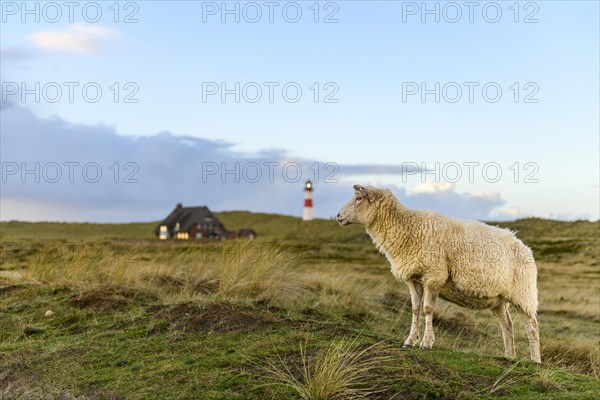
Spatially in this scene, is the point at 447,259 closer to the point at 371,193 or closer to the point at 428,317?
the point at 428,317

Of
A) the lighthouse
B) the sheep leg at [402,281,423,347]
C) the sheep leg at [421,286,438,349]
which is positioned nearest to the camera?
the sheep leg at [421,286,438,349]

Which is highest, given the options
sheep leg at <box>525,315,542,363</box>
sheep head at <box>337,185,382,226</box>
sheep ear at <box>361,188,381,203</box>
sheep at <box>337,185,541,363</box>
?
sheep ear at <box>361,188,381,203</box>

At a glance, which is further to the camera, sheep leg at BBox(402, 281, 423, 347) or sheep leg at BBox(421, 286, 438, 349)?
sheep leg at BBox(402, 281, 423, 347)

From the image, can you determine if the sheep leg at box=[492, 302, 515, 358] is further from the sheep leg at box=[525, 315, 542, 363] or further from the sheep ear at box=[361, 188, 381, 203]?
the sheep ear at box=[361, 188, 381, 203]

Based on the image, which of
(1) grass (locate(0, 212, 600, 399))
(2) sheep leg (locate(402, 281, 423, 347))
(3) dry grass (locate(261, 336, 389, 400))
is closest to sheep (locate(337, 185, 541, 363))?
(2) sheep leg (locate(402, 281, 423, 347))

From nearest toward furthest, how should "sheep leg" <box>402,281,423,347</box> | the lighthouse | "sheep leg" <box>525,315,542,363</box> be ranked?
"sheep leg" <box>402,281,423,347</box>
"sheep leg" <box>525,315,542,363</box>
the lighthouse

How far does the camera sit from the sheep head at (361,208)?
34.7ft

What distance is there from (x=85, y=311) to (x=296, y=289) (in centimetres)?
462

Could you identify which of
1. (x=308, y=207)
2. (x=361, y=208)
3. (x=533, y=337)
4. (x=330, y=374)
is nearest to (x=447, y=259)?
(x=361, y=208)

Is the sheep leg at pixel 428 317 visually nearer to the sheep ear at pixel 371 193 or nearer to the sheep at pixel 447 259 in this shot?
the sheep at pixel 447 259

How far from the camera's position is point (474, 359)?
27.7 feet

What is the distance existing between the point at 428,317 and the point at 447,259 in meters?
0.96

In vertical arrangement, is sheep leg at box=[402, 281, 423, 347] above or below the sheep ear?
below

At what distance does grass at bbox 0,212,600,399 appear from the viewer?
7236 millimetres
